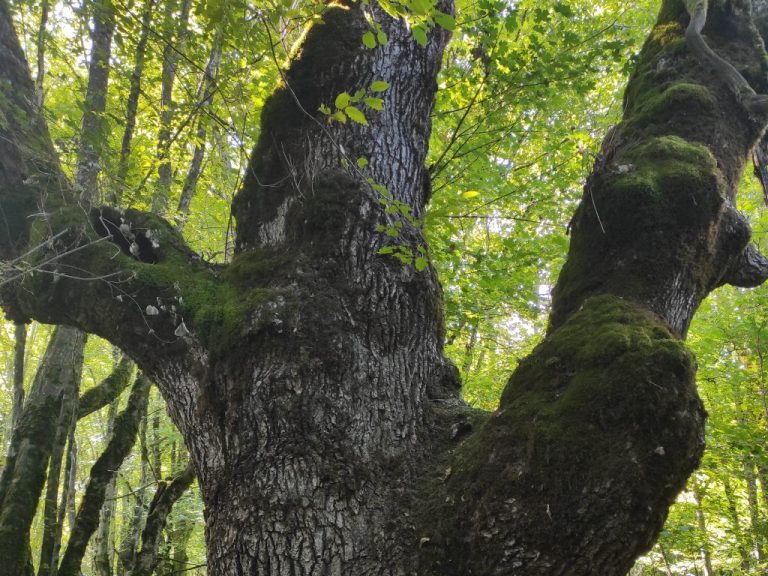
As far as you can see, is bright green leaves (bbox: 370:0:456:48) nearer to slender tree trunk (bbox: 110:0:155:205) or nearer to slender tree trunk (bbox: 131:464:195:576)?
slender tree trunk (bbox: 110:0:155:205)

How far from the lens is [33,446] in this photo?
4.55 meters

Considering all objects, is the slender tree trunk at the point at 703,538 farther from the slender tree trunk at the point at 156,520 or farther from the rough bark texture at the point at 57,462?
the rough bark texture at the point at 57,462

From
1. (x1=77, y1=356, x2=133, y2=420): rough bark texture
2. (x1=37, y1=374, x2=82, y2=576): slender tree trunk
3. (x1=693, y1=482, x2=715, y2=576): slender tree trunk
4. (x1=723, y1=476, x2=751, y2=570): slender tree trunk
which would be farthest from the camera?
(x1=693, y1=482, x2=715, y2=576): slender tree trunk

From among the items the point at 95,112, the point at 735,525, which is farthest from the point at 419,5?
the point at 735,525

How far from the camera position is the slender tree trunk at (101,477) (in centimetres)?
436

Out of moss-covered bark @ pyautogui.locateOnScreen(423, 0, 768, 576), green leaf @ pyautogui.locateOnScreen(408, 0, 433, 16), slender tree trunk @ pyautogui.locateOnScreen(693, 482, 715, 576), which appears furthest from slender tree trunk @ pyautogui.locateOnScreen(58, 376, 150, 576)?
slender tree trunk @ pyautogui.locateOnScreen(693, 482, 715, 576)

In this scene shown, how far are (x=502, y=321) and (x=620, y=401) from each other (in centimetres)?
873

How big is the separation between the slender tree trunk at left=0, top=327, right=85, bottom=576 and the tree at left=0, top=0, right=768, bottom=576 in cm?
220

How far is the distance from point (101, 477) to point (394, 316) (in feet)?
13.1

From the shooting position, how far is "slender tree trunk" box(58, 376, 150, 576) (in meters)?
4.36

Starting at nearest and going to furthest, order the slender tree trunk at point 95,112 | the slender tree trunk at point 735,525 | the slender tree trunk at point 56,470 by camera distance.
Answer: the slender tree trunk at point 95,112
the slender tree trunk at point 56,470
the slender tree trunk at point 735,525

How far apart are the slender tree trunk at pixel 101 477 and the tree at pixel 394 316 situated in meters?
2.46

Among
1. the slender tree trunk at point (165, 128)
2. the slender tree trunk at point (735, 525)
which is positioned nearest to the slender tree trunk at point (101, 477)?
the slender tree trunk at point (165, 128)

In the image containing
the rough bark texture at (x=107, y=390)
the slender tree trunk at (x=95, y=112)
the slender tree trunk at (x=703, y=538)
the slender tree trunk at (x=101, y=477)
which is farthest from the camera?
the slender tree trunk at (x=703, y=538)
